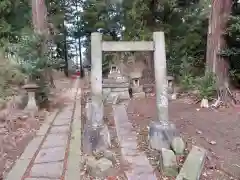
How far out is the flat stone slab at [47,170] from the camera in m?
2.88

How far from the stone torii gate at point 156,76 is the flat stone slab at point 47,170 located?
75 centimetres

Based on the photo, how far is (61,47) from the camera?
20297mm

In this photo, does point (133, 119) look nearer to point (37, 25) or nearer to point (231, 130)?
point (231, 130)

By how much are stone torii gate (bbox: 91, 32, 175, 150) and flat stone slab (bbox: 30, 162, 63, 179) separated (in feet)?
2.47

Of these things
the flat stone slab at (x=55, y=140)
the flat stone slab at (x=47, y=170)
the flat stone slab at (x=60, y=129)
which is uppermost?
the flat stone slab at (x=60, y=129)

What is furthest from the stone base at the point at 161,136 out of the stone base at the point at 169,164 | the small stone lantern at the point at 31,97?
the small stone lantern at the point at 31,97

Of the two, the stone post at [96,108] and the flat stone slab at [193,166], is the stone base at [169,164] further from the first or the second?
the stone post at [96,108]

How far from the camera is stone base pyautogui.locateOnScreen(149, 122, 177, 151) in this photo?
3523 mm

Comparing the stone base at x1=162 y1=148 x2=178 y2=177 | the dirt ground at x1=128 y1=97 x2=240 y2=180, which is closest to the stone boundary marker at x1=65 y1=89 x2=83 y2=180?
the stone base at x1=162 y1=148 x2=178 y2=177

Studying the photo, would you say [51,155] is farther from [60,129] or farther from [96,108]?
[60,129]

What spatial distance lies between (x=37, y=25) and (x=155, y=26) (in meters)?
5.12

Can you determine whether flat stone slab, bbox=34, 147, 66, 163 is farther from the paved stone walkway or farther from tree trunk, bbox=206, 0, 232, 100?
tree trunk, bbox=206, 0, 232, 100

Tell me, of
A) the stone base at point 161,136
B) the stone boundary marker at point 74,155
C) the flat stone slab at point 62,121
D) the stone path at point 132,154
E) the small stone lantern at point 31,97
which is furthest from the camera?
the small stone lantern at point 31,97

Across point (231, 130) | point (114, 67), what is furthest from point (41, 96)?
point (231, 130)
